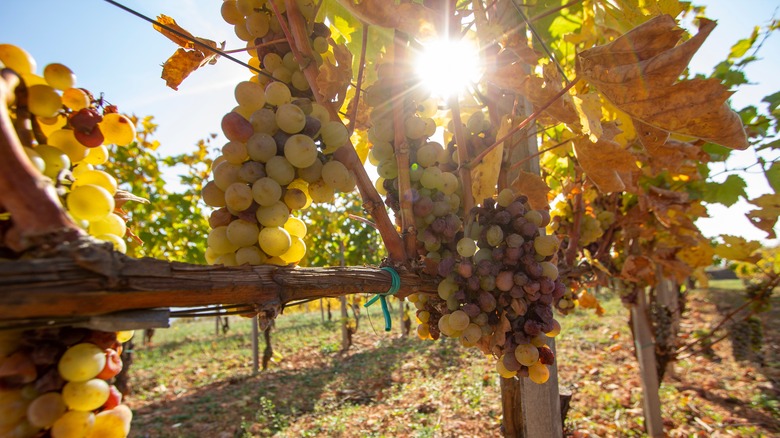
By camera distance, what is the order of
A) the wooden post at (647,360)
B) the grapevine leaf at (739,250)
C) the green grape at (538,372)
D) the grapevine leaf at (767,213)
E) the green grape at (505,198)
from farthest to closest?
the wooden post at (647,360) → the grapevine leaf at (739,250) → the grapevine leaf at (767,213) → the green grape at (505,198) → the green grape at (538,372)

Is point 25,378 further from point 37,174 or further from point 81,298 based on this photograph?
point 37,174

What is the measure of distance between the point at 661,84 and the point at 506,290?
72 cm

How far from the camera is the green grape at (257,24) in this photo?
121 cm

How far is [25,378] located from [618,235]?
11.3 feet

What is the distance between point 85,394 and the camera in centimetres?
69

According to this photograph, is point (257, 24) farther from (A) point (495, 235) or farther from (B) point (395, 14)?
(A) point (495, 235)

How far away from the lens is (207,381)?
8766 mm

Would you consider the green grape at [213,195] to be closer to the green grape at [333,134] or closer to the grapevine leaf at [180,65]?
the green grape at [333,134]

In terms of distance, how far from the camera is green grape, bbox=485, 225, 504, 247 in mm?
1373

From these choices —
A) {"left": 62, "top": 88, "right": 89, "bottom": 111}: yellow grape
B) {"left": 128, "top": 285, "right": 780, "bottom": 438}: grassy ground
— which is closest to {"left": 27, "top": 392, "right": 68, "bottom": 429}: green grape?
{"left": 62, "top": 88, "right": 89, "bottom": 111}: yellow grape

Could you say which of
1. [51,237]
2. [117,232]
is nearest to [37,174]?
[51,237]

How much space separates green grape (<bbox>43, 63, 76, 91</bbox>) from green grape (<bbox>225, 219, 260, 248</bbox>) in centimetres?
40

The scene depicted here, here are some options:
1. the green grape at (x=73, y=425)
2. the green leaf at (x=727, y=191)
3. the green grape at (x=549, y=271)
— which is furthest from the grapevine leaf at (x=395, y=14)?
the green leaf at (x=727, y=191)

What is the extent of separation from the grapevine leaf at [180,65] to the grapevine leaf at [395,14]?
1.89ft
